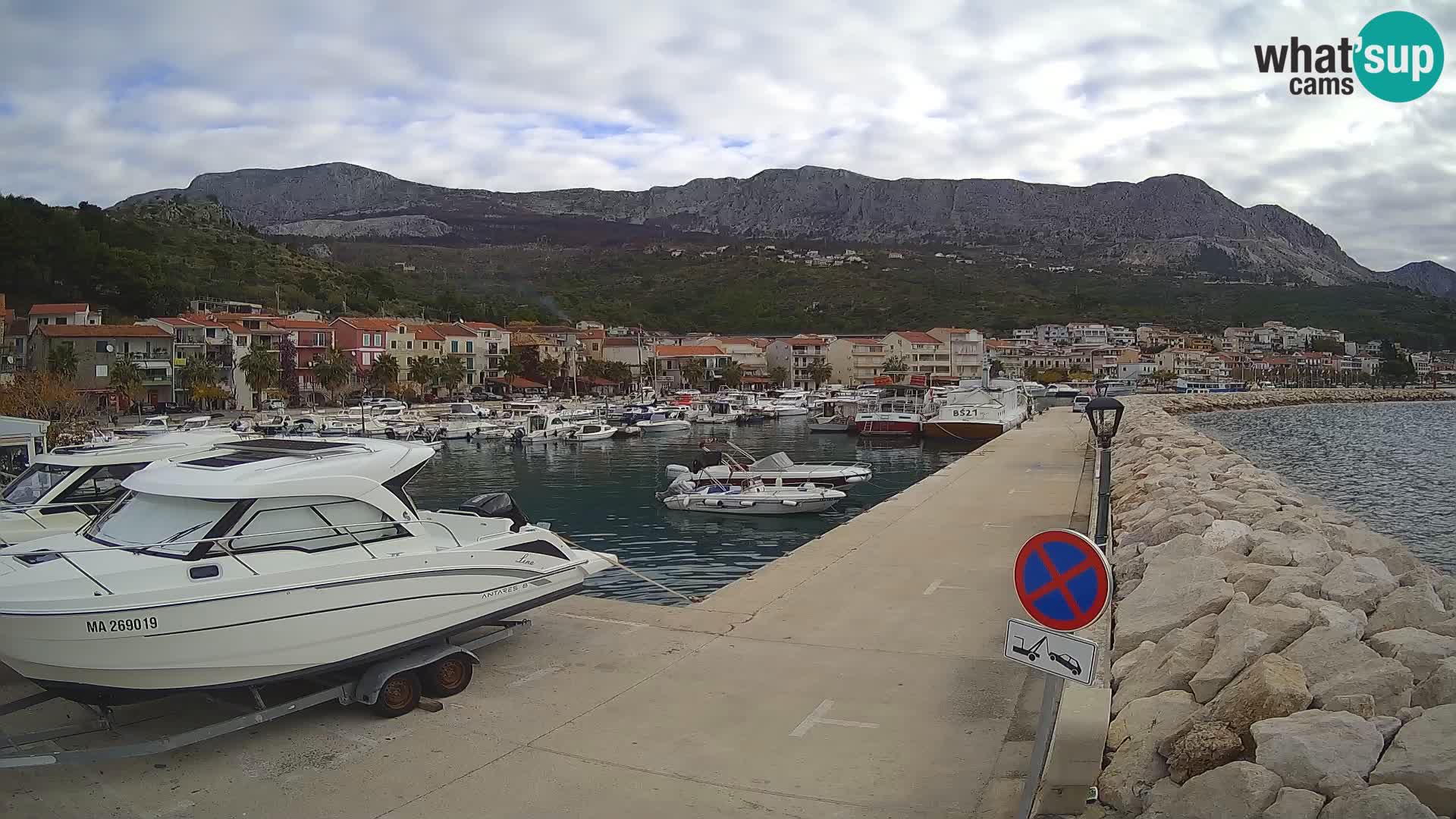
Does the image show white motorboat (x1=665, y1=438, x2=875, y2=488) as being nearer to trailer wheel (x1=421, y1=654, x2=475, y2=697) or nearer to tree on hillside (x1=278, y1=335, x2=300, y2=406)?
trailer wheel (x1=421, y1=654, x2=475, y2=697)

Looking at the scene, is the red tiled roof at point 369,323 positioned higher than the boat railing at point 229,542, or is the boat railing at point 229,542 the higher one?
the red tiled roof at point 369,323

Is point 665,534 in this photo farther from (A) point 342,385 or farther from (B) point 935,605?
(A) point 342,385

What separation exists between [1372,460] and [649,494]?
29.8 meters

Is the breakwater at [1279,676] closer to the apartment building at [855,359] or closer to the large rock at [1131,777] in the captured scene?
the large rock at [1131,777]

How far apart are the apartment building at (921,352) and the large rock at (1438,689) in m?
112

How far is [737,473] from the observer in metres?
28.0

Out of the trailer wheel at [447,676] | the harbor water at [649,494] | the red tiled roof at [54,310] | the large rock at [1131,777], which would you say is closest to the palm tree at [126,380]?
the red tiled roof at [54,310]

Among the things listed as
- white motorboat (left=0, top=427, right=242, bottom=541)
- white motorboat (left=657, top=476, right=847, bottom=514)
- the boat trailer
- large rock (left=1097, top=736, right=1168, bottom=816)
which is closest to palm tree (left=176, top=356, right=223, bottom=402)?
white motorboat (left=657, top=476, right=847, bottom=514)

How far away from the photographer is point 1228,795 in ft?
15.2

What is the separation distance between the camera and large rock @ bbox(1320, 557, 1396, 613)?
800 cm

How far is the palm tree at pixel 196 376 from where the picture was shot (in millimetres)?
68125

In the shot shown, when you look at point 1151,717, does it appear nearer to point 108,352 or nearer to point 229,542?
point 229,542

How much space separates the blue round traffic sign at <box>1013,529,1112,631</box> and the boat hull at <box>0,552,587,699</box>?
191 inches

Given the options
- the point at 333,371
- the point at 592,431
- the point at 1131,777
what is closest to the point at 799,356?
the point at 333,371
